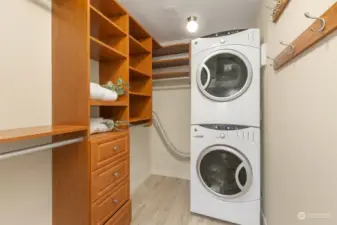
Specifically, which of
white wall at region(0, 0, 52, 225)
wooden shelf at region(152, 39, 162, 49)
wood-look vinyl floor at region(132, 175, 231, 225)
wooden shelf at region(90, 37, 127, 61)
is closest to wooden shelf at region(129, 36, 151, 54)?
wooden shelf at region(152, 39, 162, 49)

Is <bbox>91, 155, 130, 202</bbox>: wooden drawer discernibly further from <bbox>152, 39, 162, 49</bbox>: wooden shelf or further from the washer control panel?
<bbox>152, 39, 162, 49</bbox>: wooden shelf

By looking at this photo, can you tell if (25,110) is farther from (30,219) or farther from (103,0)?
(103,0)

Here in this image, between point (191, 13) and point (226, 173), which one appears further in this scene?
point (191, 13)

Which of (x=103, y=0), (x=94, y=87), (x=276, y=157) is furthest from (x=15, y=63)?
(x=276, y=157)

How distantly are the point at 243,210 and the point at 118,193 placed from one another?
1140 millimetres

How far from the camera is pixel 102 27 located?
1.54 metres

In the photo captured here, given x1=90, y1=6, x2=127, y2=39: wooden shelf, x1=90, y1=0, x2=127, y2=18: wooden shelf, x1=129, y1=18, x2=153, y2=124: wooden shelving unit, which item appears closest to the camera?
x1=90, y1=6, x2=127, y2=39: wooden shelf

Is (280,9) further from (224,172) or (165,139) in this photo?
(165,139)

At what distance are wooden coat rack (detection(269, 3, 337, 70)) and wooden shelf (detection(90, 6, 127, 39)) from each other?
1292mm

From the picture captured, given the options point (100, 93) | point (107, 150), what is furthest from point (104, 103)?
point (107, 150)

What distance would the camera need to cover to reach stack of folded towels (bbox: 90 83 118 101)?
128 cm

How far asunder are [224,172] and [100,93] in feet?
4.38

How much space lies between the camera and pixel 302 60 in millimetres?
845

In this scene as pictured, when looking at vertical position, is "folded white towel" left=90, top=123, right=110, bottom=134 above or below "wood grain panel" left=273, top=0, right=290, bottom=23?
below
